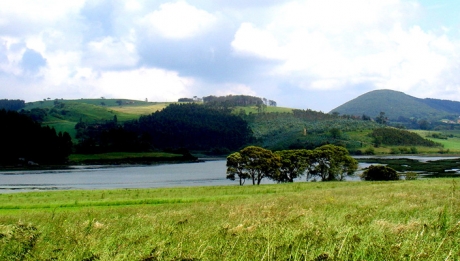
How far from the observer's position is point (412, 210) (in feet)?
41.3

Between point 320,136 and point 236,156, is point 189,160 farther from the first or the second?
point 236,156

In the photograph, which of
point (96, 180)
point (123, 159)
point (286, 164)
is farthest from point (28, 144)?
point (286, 164)

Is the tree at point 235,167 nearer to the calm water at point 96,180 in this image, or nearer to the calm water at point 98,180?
the calm water at point 98,180

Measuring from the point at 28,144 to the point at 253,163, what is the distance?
92042 mm

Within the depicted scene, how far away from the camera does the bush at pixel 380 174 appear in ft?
252

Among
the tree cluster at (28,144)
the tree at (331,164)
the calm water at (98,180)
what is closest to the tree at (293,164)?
the tree at (331,164)

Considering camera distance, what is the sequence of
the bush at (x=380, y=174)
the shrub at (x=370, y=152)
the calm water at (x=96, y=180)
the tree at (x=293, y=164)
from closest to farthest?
the bush at (x=380, y=174), the tree at (x=293, y=164), the calm water at (x=96, y=180), the shrub at (x=370, y=152)

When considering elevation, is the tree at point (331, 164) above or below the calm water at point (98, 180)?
above

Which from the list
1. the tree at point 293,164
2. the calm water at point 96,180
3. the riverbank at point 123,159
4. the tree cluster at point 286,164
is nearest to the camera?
the tree cluster at point 286,164

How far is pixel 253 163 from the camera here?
7925cm

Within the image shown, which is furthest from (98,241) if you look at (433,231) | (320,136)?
(320,136)

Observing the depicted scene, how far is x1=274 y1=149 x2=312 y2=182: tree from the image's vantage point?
269 feet

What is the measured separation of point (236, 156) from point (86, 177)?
46104mm

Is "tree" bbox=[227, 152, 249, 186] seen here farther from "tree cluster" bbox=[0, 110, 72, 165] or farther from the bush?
"tree cluster" bbox=[0, 110, 72, 165]
